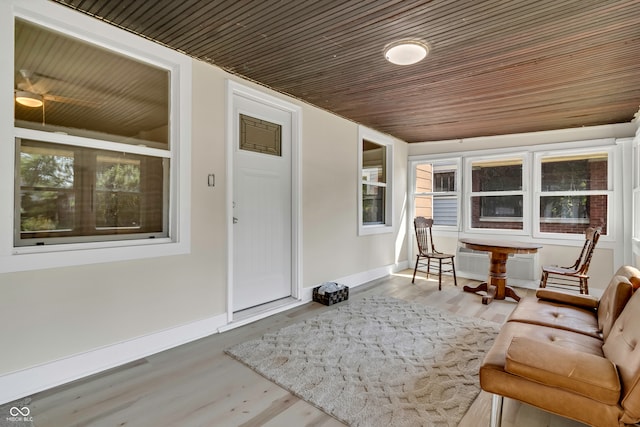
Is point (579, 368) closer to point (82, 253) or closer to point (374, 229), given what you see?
point (82, 253)

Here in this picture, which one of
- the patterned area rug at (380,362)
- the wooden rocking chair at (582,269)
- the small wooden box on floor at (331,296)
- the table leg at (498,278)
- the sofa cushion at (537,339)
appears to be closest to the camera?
the sofa cushion at (537,339)

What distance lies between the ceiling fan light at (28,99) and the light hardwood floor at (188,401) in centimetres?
188

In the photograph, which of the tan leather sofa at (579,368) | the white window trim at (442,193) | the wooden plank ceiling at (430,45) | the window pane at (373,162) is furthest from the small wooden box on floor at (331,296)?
the white window trim at (442,193)

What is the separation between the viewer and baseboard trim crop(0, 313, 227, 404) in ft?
6.37

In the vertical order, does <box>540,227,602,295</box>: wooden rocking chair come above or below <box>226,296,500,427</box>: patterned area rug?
above

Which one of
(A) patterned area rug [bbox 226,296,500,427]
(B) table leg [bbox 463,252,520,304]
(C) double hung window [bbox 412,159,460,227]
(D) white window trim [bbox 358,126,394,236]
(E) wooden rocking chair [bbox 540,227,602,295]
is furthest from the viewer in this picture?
(C) double hung window [bbox 412,159,460,227]

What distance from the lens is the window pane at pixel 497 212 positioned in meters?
5.05

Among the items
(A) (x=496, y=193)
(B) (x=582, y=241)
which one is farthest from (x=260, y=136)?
(B) (x=582, y=241)

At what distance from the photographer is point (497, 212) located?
522 cm

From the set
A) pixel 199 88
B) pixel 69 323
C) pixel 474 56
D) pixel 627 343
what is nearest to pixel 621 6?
pixel 474 56

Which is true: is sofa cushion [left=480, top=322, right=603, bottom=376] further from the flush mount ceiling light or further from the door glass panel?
the door glass panel

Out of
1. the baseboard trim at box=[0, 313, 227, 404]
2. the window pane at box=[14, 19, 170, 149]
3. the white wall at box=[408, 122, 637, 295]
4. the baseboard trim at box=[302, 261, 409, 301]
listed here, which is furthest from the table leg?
the window pane at box=[14, 19, 170, 149]

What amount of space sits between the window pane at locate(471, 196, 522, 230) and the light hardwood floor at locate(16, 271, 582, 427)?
380 centimetres

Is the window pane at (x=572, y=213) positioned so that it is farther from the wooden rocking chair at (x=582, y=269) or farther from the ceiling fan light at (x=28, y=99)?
the ceiling fan light at (x=28, y=99)
